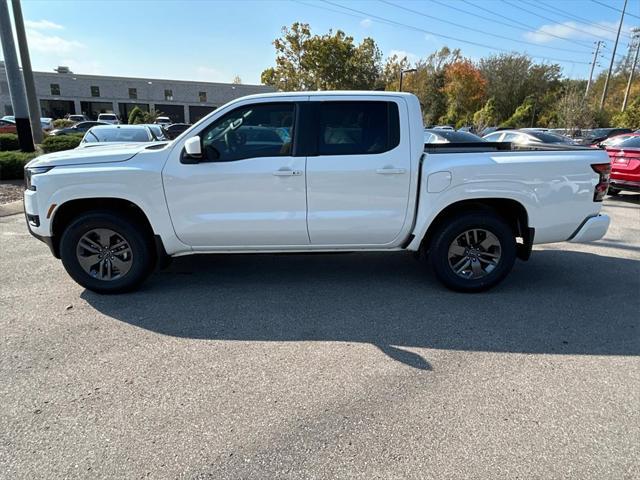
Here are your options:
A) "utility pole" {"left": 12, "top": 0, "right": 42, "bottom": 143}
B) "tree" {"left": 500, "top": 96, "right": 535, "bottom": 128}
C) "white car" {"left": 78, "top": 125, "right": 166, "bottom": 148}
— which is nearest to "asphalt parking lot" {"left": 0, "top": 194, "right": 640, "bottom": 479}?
"white car" {"left": 78, "top": 125, "right": 166, "bottom": 148}

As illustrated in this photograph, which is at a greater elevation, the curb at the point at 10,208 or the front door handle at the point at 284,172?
the front door handle at the point at 284,172

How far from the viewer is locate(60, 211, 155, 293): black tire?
4.17 meters

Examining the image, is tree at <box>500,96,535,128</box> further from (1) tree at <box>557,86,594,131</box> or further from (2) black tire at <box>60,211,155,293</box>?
(2) black tire at <box>60,211,155,293</box>

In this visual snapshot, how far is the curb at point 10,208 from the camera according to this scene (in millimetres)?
8257

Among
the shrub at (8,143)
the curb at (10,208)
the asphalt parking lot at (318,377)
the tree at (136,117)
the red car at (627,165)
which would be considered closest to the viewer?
the asphalt parking lot at (318,377)

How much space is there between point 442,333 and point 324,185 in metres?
1.76

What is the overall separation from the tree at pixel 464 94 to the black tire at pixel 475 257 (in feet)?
147

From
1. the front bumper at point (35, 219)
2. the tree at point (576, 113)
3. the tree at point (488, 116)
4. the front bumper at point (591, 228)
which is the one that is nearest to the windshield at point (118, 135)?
the front bumper at point (35, 219)

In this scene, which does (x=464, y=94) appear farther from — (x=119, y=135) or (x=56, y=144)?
(x=119, y=135)

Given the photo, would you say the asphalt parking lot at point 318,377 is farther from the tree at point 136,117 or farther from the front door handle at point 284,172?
the tree at point 136,117

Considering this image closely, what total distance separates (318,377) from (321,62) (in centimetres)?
4679

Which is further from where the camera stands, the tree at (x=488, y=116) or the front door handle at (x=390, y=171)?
the tree at (x=488, y=116)

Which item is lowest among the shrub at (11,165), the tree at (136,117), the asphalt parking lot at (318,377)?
the asphalt parking lot at (318,377)

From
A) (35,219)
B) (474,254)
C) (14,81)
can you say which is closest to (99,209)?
(35,219)
